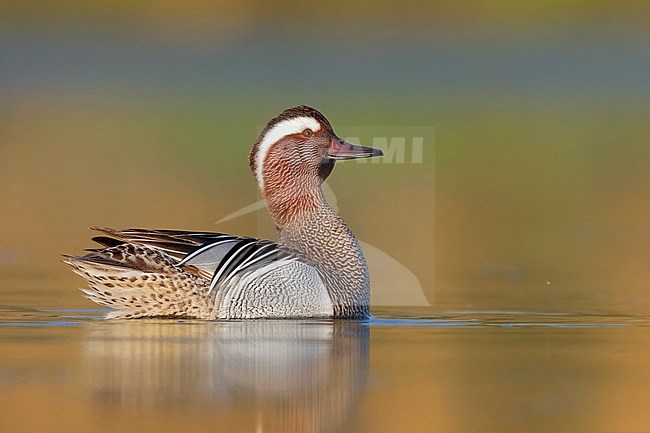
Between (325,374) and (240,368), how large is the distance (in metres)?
0.40

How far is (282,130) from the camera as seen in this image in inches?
396

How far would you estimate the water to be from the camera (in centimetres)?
651

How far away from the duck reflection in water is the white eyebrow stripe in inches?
50.9

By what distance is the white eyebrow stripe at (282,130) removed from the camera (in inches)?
396

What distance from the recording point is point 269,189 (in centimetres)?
1012

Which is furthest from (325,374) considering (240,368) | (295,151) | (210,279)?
(295,151)

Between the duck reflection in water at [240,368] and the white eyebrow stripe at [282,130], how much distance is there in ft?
4.24

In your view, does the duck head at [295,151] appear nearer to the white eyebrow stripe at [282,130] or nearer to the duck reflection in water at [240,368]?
the white eyebrow stripe at [282,130]

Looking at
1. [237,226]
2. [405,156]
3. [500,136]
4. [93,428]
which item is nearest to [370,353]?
[93,428]

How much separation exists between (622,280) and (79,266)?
370 centimetres

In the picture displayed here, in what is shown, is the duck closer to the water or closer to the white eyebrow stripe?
the water

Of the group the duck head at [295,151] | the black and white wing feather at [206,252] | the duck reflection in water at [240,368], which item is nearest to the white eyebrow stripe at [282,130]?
the duck head at [295,151]

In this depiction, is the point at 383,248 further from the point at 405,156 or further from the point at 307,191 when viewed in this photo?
the point at 405,156

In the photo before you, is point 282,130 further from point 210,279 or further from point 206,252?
point 210,279
